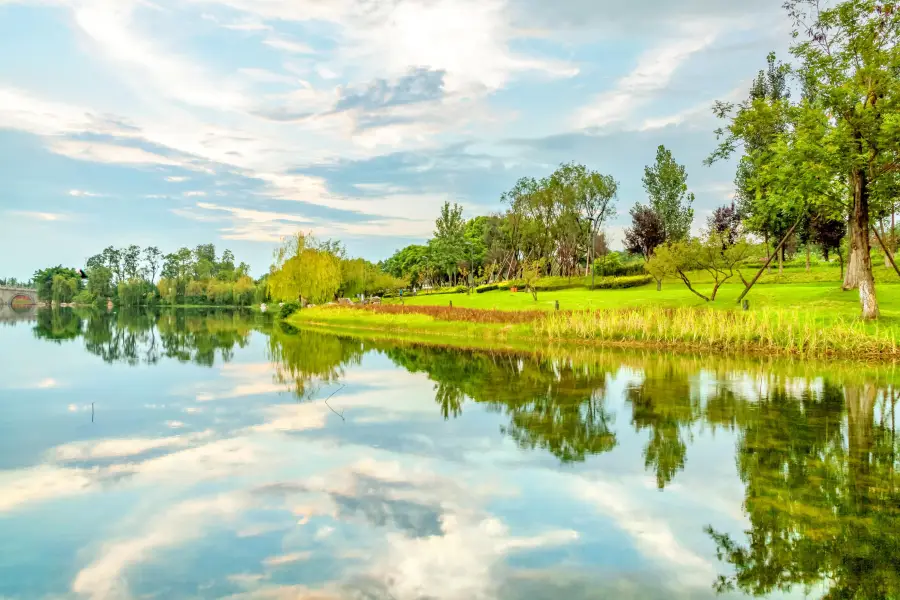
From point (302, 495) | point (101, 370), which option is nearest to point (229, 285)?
point (101, 370)

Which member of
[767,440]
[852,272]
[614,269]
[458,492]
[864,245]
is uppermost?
[614,269]

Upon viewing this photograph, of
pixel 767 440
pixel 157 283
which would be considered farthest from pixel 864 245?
pixel 157 283

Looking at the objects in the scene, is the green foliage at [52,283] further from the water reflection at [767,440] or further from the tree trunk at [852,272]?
the tree trunk at [852,272]

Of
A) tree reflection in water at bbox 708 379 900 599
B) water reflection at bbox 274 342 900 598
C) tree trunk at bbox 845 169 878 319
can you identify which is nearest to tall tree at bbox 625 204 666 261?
tree trunk at bbox 845 169 878 319

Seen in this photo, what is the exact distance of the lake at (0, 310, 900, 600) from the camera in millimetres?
6516

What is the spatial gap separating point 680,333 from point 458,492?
71.2ft

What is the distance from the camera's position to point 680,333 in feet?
91.8

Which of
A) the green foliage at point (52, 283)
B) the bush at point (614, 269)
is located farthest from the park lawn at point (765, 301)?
the green foliage at point (52, 283)

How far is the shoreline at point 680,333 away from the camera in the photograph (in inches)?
921

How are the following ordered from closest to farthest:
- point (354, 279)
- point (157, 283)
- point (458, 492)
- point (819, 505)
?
point (819, 505), point (458, 492), point (354, 279), point (157, 283)

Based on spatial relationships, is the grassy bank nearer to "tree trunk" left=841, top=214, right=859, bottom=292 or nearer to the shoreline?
the shoreline

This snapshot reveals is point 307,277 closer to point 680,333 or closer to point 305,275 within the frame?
point 305,275

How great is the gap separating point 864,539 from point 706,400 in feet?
28.8

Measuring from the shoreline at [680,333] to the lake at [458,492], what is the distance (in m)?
5.41
